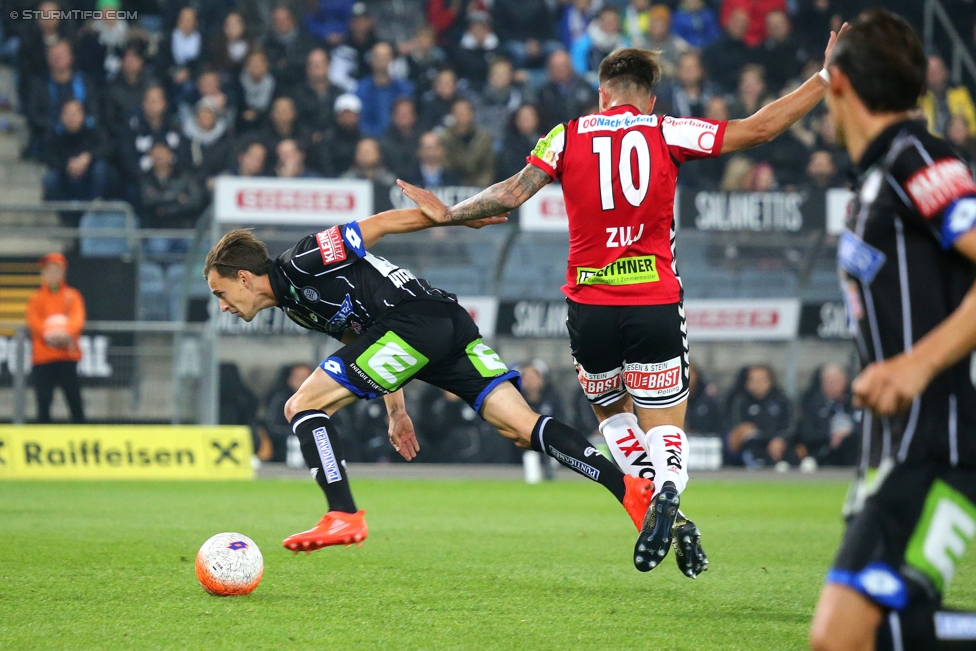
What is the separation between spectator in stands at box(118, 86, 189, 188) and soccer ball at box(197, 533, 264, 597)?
39.6 feet

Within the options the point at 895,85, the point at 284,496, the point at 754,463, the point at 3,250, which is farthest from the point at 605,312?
the point at 3,250

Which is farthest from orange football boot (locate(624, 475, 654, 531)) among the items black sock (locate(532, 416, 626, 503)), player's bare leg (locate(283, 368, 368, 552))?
player's bare leg (locate(283, 368, 368, 552))

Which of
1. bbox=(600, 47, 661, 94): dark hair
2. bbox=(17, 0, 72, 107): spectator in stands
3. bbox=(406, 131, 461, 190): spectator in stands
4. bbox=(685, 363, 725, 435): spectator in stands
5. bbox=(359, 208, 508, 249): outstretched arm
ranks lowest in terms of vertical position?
bbox=(685, 363, 725, 435): spectator in stands

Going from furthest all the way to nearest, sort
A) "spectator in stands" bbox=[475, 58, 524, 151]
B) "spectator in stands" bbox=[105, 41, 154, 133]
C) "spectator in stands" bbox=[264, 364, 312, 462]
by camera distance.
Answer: "spectator in stands" bbox=[475, 58, 524, 151]
"spectator in stands" bbox=[105, 41, 154, 133]
"spectator in stands" bbox=[264, 364, 312, 462]

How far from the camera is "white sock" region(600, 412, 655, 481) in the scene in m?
6.84

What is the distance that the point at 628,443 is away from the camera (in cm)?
688

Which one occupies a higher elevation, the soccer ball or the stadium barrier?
the soccer ball

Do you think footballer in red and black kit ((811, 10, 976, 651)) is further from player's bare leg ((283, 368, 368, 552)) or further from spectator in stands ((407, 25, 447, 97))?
spectator in stands ((407, 25, 447, 97))

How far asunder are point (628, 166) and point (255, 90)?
1271cm

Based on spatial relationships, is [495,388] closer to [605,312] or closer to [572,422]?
[605,312]

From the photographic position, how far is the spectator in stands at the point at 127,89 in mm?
17125

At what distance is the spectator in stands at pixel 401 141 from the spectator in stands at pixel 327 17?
292 cm

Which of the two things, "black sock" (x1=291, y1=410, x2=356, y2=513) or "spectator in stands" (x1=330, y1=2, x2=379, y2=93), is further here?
"spectator in stands" (x1=330, y1=2, x2=379, y2=93)

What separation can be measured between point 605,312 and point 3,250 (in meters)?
12.0
